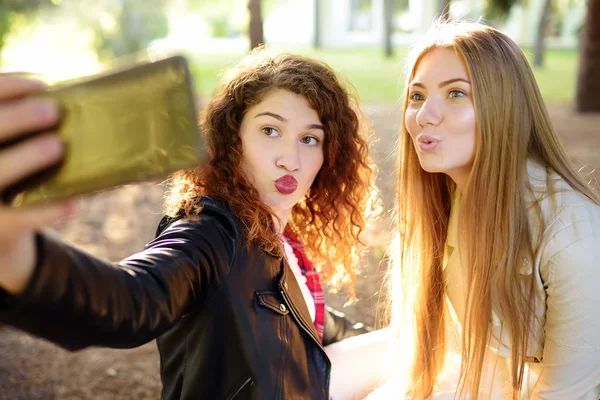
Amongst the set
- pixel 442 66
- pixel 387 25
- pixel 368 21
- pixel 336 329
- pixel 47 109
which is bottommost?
pixel 368 21

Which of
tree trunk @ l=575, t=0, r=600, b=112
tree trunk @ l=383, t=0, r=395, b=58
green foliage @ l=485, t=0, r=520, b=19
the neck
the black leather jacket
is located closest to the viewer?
the black leather jacket

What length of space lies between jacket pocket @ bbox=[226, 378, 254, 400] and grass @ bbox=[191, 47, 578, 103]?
9285 mm

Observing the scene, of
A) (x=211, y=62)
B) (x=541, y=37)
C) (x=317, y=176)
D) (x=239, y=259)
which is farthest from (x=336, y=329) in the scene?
(x=211, y=62)

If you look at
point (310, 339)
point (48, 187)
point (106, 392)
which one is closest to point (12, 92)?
point (48, 187)

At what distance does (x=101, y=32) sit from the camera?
63.9 feet

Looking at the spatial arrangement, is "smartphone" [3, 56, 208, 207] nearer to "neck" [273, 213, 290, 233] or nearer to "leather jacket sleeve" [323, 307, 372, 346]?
"neck" [273, 213, 290, 233]

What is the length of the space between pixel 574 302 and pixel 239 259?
1.05 meters

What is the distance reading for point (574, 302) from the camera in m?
2.04

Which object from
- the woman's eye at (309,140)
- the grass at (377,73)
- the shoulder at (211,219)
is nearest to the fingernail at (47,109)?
the shoulder at (211,219)

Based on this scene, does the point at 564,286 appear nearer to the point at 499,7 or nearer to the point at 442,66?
the point at 442,66

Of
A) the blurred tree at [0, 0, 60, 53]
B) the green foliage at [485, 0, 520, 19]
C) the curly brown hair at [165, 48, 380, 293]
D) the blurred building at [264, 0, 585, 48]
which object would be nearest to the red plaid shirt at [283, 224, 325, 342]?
the curly brown hair at [165, 48, 380, 293]

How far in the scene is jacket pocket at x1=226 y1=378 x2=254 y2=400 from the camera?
1.84 meters

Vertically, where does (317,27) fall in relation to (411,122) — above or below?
below

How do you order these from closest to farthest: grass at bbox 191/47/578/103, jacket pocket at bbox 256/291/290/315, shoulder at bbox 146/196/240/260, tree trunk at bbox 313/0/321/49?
shoulder at bbox 146/196/240/260 → jacket pocket at bbox 256/291/290/315 → grass at bbox 191/47/578/103 → tree trunk at bbox 313/0/321/49
